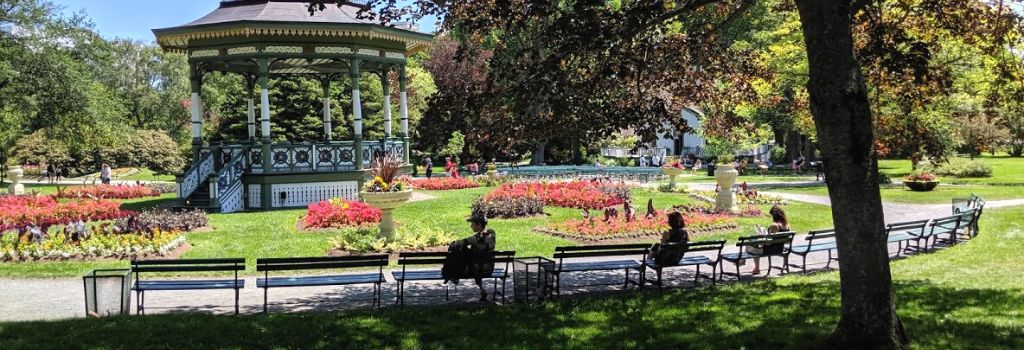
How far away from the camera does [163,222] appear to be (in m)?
17.2

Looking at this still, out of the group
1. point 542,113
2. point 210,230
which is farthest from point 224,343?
point 210,230

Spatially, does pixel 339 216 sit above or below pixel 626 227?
above

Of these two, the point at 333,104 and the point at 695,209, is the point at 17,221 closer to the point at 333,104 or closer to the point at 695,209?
the point at 695,209

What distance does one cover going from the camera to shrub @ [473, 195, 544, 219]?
788 inches

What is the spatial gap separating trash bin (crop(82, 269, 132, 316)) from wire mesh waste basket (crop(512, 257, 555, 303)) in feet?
15.9

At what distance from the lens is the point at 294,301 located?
33.6ft

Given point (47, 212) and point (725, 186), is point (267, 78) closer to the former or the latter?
point (47, 212)

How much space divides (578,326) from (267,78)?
55.7 feet

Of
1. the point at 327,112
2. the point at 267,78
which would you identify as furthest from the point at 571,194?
the point at 327,112

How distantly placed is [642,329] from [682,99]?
619cm

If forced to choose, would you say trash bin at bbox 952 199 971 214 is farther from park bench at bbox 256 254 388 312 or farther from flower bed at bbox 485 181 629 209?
park bench at bbox 256 254 388 312

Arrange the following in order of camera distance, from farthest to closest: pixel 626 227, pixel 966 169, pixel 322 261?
1. pixel 966 169
2. pixel 626 227
3. pixel 322 261

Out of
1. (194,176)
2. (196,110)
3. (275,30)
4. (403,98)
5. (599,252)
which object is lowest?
(599,252)

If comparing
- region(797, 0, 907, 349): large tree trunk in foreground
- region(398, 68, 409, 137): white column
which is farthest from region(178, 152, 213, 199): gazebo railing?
region(797, 0, 907, 349): large tree trunk in foreground
